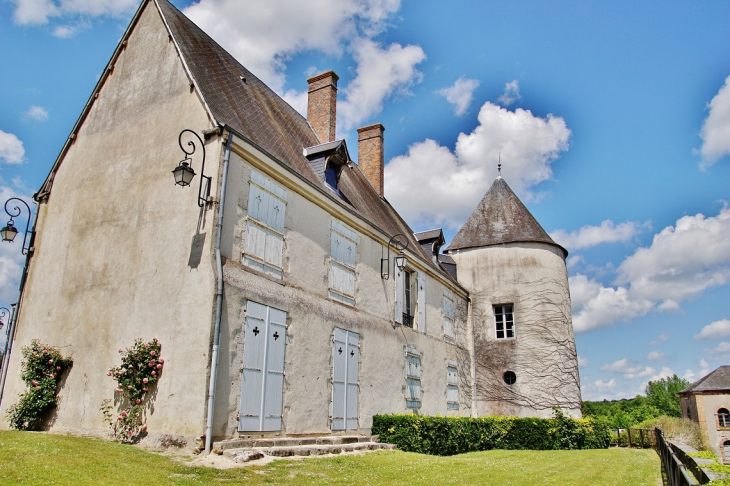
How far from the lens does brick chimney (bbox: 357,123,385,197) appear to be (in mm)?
17953

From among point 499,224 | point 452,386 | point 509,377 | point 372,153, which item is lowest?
point 452,386

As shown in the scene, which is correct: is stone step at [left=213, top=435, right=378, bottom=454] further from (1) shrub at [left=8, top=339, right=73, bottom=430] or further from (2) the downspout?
(1) shrub at [left=8, top=339, right=73, bottom=430]

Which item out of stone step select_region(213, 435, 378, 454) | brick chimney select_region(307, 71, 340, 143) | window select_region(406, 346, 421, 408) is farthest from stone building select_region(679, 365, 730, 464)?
stone step select_region(213, 435, 378, 454)

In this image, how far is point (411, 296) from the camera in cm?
1449

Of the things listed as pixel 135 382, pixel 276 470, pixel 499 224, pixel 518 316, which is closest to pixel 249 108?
pixel 135 382

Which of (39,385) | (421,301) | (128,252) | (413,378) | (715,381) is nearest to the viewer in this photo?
(39,385)

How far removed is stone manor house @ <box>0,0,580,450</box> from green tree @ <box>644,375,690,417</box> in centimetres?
6117

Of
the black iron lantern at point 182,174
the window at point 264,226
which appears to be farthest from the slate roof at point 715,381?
the black iron lantern at point 182,174

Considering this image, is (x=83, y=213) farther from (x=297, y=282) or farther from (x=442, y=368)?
(x=442, y=368)

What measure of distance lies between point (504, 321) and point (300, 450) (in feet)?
38.0

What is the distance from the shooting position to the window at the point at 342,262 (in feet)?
35.4

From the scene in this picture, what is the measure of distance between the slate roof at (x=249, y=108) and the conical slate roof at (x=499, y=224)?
198 inches

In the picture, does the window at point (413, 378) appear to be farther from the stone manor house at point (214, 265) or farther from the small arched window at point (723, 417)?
the small arched window at point (723, 417)

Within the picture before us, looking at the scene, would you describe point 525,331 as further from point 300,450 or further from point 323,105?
point 300,450
